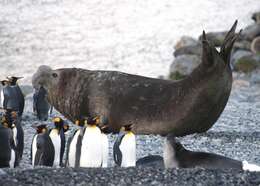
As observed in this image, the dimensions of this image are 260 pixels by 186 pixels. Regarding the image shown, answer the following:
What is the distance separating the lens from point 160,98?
8.47m

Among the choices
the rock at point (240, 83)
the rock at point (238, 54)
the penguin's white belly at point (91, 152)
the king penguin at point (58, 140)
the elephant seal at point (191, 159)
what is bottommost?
the elephant seal at point (191, 159)

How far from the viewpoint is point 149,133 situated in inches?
328

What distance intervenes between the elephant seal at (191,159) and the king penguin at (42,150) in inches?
39.9

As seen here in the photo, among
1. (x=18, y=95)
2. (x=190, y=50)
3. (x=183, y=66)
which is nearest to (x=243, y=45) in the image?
(x=190, y=50)

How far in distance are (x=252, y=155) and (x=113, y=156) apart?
4.43ft

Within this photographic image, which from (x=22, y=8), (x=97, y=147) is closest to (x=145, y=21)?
(x=22, y=8)

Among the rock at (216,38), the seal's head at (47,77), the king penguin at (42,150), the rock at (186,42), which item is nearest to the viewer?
the king penguin at (42,150)

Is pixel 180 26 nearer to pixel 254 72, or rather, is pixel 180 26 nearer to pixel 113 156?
pixel 254 72

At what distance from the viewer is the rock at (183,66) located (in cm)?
1858

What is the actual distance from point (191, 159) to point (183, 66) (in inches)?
503

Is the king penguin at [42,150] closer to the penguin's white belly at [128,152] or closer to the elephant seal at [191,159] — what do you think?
the penguin's white belly at [128,152]

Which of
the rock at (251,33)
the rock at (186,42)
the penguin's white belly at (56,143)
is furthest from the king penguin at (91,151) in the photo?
the rock at (186,42)

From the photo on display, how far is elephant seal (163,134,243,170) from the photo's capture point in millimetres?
6094

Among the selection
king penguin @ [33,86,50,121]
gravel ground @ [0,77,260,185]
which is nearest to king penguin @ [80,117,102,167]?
gravel ground @ [0,77,260,185]
